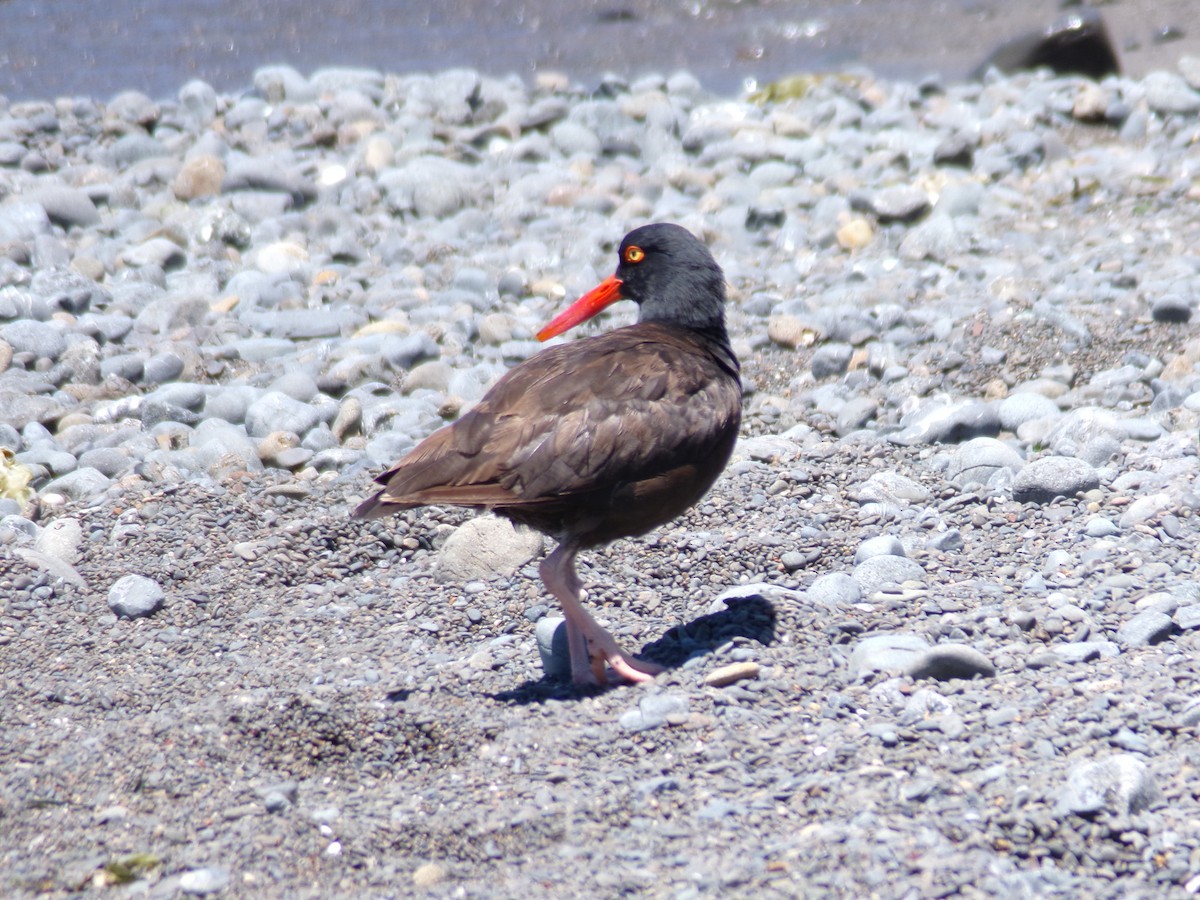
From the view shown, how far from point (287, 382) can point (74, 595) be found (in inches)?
81.0

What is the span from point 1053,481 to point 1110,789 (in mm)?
2193

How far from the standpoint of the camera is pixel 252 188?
9328 mm

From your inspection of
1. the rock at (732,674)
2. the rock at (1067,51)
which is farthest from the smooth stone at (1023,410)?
the rock at (1067,51)

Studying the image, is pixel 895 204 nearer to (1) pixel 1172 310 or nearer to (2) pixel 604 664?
(1) pixel 1172 310

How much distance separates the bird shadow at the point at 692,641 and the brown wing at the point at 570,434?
1.54ft

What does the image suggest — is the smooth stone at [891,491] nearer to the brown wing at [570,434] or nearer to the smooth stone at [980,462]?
the smooth stone at [980,462]

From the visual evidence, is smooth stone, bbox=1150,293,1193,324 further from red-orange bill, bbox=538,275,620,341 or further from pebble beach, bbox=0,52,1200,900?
red-orange bill, bbox=538,275,620,341

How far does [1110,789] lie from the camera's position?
2.97 meters

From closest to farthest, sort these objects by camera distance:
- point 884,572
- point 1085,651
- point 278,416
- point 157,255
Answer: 1. point 1085,651
2. point 884,572
3. point 278,416
4. point 157,255

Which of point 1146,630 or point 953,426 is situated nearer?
point 1146,630

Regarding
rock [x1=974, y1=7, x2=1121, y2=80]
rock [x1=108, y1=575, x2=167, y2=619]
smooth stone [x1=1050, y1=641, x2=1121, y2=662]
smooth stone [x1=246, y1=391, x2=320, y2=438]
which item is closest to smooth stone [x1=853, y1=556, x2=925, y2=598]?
smooth stone [x1=1050, y1=641, x2=1121, y2=662]

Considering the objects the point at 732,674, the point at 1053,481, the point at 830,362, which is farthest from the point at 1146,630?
the point at 830,362

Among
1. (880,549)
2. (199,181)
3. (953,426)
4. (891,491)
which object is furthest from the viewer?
(199,181)

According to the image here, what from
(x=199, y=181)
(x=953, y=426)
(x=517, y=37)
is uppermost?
(x=517, y=37)
